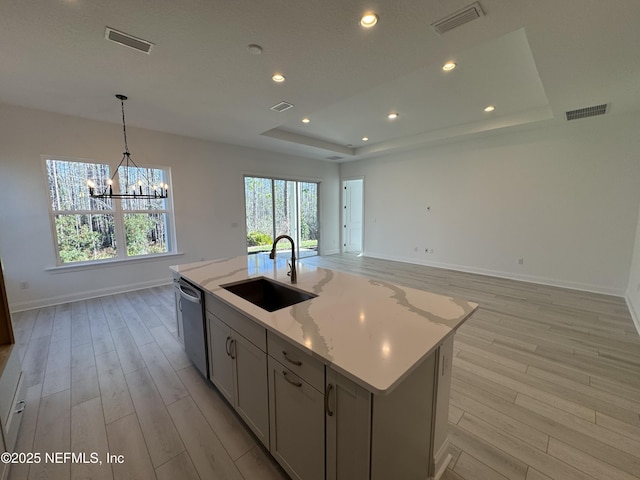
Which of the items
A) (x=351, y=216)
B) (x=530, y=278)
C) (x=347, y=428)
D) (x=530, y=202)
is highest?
(x=530, y=202)

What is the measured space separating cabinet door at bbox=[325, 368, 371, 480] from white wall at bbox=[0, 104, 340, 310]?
4797 millimetres

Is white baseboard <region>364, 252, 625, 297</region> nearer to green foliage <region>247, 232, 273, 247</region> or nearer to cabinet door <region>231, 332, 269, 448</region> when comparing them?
green foliage <region>247, 232, 273, 247</region>

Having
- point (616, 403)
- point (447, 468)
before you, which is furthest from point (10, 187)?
point (616, 403)

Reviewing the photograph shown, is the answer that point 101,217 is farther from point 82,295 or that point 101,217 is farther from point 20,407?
point 20,407

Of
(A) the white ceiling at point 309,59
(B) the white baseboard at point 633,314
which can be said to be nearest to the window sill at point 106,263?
(A) the white ceiling at point 309,59

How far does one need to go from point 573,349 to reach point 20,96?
266 inches

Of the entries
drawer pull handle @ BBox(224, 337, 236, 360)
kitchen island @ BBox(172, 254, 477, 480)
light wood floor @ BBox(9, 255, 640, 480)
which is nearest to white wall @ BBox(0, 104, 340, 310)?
light wood floor @ BBox(9, 255, 640, 480)

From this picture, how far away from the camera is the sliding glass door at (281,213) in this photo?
6.18m

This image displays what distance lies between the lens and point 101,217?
4.25m

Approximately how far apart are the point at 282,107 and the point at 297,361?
11.0 feet

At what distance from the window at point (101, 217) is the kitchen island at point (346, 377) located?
372 cm

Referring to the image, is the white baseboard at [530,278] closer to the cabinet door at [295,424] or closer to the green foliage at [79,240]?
the cabinet door at [295,424]

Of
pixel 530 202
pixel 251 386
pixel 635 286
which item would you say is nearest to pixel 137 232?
pixel 251 386

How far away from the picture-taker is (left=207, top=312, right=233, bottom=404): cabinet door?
5.68 feet
